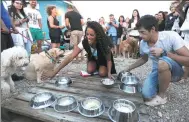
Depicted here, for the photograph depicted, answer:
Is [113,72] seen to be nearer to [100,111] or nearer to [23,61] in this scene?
[100,111]

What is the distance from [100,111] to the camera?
1939mm

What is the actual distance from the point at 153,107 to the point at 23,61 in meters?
2.24

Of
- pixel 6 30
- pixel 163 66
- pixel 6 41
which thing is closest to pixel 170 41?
pixel 163 66

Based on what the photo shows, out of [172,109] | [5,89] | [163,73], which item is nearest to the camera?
[163,73]

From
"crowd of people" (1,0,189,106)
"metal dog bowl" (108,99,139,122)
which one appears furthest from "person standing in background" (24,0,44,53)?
"metal dog bowl" (108,99,139,122)

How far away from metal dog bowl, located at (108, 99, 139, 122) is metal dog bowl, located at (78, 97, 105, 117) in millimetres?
124

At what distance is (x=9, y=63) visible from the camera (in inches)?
102

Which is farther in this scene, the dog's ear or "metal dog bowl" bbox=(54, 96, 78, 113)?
the dog's ear

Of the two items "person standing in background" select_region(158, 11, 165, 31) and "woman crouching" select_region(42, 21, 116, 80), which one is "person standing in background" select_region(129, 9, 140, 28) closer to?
"person standing in background" select_region(158, 11, 165, 31)

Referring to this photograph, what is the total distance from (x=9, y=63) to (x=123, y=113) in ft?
6.43

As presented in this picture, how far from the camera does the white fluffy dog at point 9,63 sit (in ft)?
8.40

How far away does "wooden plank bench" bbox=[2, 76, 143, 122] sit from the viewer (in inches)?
73.3

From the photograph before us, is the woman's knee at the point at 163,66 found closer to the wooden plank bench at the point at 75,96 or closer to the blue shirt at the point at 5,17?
the wooden plank bench at the point at 75,96

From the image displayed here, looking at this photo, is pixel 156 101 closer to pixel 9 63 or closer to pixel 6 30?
pixel 9 63
